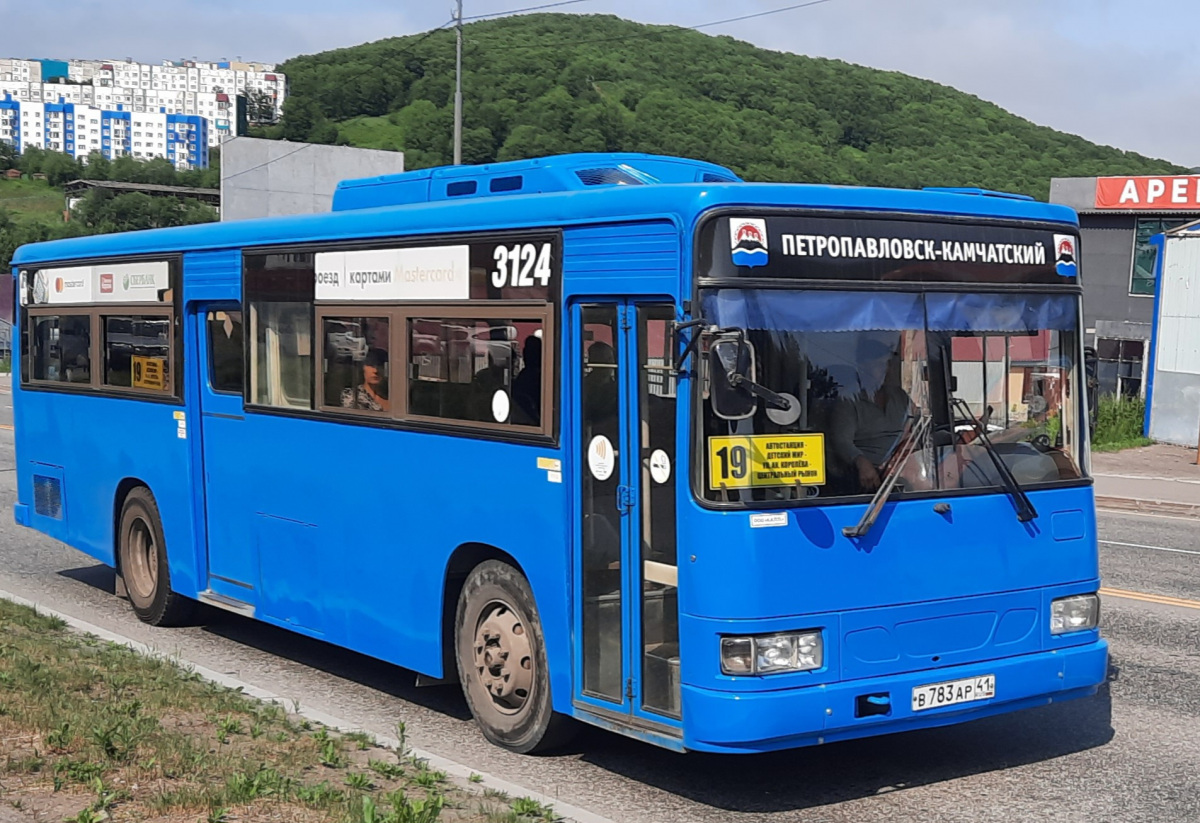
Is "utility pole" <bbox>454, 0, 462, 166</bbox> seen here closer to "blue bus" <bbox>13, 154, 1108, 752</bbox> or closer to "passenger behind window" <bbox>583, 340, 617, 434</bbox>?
"blue bus" <bbox>13, 154, 1108, 752</bbox>

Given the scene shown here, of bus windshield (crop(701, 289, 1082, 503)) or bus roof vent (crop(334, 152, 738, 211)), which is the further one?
bus roof vent (crop(334, 152, 738, 211))

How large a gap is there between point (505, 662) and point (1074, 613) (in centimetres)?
277

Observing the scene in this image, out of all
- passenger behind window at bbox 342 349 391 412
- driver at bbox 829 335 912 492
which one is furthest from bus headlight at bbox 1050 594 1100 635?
passenger behind window at bbox 342 349 391 412

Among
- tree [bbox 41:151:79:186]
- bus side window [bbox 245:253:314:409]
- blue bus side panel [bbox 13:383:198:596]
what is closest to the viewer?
bus side window [bbox 245:253:314:409]

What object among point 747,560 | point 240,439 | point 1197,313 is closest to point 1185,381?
point 1197,313

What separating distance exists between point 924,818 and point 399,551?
10.7 ft

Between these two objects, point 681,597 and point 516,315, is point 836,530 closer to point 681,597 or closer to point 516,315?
point 681,597

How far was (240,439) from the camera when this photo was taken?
9.83m

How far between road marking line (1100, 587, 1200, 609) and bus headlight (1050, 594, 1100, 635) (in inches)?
194

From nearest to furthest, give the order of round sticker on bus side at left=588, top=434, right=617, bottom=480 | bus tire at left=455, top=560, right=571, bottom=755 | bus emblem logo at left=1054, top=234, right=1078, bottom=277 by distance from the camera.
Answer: round sticker on bus side at left=588, top=434, right=617, bottom=480 → bus emblem logo at left=1054, top=234, right=1078, bottom=277 → bus tire at left=455, top=560, right=571, bottom=755

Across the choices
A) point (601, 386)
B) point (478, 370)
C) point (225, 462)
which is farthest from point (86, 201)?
point (601, 386)

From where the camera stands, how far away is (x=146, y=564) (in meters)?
11.3

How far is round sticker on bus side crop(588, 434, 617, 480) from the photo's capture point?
22.1 feet

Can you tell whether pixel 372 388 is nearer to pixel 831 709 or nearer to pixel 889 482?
pixel 889 482
